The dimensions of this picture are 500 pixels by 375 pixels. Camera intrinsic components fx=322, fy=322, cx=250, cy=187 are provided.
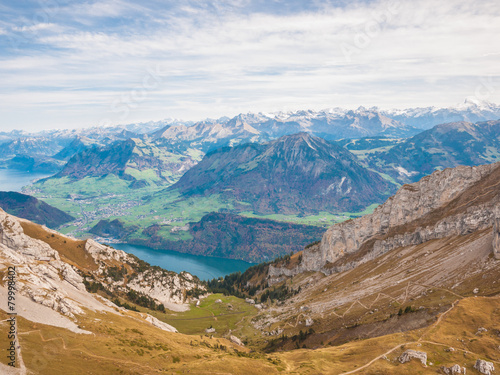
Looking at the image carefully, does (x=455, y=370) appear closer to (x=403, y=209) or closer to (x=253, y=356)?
(x=253, y=356)

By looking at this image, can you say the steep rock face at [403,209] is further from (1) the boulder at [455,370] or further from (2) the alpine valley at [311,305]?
(1) the boulder at [455,370]

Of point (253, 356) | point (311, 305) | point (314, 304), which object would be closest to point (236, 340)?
point (311, 305)

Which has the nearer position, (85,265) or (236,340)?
(236,340)

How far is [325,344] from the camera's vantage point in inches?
3986

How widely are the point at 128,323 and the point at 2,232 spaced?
91389 millimetres

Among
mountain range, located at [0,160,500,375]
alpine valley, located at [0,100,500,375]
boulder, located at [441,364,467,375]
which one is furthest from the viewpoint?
mountain range, located at [0,160,500,375]

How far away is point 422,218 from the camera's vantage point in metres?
152

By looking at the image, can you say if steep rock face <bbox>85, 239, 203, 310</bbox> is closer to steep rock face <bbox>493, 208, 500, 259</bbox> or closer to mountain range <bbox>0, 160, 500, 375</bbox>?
mountain range <bbox>0, 160, 500, 375</bbox>

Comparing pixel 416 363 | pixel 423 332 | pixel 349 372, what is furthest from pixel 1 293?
pixel 423 332

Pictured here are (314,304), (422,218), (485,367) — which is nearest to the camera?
(485,367)

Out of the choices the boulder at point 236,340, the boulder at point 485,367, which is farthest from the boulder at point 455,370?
the boulder at point 236,340

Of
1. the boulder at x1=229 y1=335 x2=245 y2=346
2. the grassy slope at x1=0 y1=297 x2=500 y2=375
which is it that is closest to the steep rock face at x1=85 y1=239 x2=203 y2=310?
the boulder at x1=229 y1=335 x2=245 y2=346

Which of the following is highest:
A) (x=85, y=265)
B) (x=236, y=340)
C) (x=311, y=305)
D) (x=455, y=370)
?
(x=455, y=370)

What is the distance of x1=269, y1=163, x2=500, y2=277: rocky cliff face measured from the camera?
128750 millimetres
